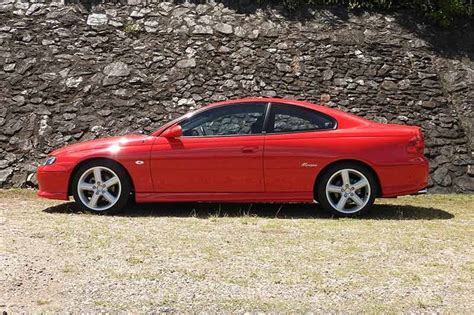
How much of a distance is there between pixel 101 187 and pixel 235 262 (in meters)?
3.04

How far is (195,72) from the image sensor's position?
1141 cm

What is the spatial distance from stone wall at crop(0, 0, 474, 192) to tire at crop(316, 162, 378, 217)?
2.95 meters

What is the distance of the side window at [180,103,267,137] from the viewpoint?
25.9 ft

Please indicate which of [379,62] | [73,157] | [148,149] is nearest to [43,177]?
[73,157]

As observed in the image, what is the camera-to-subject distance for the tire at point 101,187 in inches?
307

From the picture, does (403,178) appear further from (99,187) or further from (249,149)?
(99,187)

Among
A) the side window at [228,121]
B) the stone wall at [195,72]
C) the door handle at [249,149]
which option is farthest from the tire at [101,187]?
the stone wall at [195,72]

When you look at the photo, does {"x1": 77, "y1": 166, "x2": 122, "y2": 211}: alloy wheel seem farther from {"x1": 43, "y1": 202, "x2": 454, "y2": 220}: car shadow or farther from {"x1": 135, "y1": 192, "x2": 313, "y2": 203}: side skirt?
{"x1": 135, "y1": 192, "x2": 313, "y2": 203}: side skirt

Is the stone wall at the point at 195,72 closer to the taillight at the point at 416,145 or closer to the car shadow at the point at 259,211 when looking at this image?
the car shadow at the point at 259,211

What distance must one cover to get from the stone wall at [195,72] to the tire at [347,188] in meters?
2.95

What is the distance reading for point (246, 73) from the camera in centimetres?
1139

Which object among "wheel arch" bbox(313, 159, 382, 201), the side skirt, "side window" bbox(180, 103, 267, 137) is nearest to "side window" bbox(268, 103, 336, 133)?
"side window" bbox(180, 103, 267, 137)

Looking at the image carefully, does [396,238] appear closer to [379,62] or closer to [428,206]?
[428,206]

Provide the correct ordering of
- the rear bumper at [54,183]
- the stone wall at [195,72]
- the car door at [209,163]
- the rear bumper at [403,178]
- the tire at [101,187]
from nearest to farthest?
1. the rear bumper at [403,178]
2. the car door at [209,163]
3. the tire at [101,187]
4. the rear bumper at [54,183]
5. the stone wall at [195,72]
